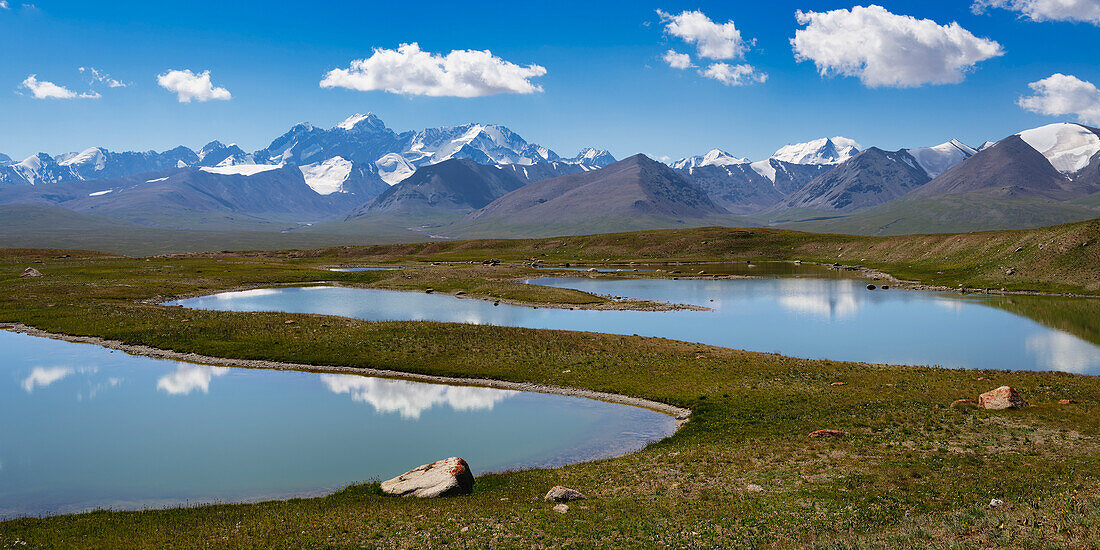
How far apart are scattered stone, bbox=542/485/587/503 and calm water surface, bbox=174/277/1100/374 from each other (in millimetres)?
39622

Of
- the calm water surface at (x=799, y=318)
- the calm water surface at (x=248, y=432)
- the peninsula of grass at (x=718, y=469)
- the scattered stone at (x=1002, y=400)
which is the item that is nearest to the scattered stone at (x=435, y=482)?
the peninsula of grass at (x=718, y=469)

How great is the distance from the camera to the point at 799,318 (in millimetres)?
80938

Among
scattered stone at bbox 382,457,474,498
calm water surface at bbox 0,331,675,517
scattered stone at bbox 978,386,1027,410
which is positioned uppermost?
scattered stone at bbox 978,386,1027,410

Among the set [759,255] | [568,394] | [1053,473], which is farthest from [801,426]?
[759,255]

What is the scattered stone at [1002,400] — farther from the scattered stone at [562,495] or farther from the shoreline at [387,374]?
the scattered stone at [562,495]

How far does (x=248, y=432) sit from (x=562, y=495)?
73.0 ft

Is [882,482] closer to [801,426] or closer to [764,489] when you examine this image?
[764,489]

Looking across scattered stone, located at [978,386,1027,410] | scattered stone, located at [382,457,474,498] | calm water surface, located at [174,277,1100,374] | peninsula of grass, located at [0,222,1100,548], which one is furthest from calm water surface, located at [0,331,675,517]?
calm water surface, located at [174,277,1100,374]

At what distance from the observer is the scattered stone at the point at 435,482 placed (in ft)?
85.5

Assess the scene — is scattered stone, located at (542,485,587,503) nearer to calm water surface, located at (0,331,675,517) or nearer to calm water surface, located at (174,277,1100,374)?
calm water surface, located at (0,331,675,517)

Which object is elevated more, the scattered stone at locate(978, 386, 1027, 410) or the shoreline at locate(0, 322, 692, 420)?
the scattered stone at locate(978, 386, 1027, 410)

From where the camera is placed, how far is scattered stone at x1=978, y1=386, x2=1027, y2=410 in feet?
112

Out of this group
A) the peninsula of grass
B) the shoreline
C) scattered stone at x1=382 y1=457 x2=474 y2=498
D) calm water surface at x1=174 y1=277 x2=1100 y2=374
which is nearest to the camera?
the peninsula of grass

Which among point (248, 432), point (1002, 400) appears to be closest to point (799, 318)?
point (1002, 400)
